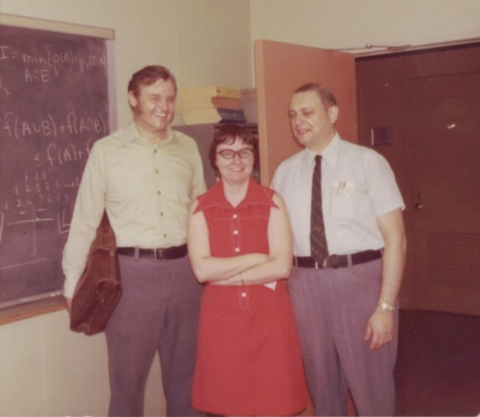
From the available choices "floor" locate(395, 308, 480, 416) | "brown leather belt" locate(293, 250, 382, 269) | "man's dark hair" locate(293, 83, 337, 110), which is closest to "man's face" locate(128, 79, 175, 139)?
"man's dark hair" locate(293, 83, 337, 110)

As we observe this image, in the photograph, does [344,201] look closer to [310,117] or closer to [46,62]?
[310,117]

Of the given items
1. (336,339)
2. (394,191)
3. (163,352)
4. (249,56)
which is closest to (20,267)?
(163,352)

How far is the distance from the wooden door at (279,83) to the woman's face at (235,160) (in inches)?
21.0

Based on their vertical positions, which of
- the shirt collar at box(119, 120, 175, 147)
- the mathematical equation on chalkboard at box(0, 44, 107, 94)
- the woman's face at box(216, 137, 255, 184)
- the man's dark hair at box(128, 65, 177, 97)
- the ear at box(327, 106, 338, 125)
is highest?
the mathematical equation on chalkboard at box(0, 44, 107, 94)

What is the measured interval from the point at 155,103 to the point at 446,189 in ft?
10.9

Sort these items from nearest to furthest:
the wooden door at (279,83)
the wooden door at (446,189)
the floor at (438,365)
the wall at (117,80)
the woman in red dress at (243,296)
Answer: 1. the woman in red dress at (243,296)
2. the wall at (117,80)
3. the wooden door at (279,83)
4. the floor at (438,365)
5. the wooden door at (446,189)

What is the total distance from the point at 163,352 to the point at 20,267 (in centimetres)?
70

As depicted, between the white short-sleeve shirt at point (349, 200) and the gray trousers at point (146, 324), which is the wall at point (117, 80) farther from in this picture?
the white short-sleeve shirt at point (349, 200)

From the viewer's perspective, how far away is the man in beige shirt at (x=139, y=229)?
2.43 meters

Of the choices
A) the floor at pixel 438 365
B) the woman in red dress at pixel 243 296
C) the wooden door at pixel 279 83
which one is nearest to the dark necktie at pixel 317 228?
the woman in red dress at pixel 243 296

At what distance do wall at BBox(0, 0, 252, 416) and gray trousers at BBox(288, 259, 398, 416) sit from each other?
1047 millimetres

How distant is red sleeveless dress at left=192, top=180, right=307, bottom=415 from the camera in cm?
222

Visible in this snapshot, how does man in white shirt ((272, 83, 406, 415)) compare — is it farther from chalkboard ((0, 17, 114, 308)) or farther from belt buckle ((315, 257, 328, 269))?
chalkboard ((0, 17, 114, 308))

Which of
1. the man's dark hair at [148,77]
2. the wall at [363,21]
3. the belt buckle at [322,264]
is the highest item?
the wall at [363,21]
